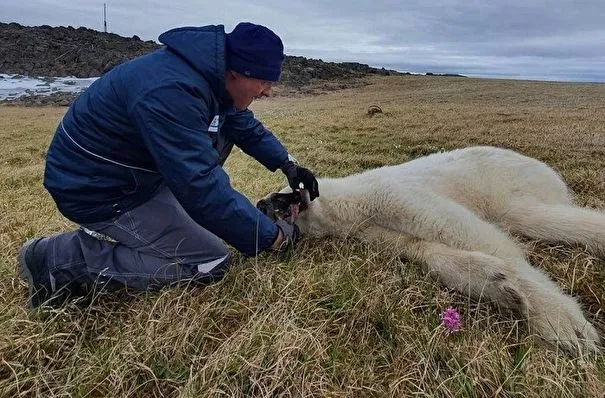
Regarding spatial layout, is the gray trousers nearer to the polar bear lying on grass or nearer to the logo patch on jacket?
the logo patch on jacket

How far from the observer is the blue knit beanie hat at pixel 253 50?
3.27 m

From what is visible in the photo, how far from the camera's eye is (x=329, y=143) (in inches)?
451

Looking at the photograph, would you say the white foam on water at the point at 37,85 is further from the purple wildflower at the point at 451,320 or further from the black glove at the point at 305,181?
the purple wildflower at the point at 451,320

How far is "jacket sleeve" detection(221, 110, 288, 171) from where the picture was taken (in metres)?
4.67

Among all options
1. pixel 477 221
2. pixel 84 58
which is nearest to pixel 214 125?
pixel 477 221

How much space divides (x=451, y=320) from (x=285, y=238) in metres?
1.32

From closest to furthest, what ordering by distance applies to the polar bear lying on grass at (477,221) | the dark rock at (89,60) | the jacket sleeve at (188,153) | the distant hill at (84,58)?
1. the jacket sleeve at (188,153)
2. the polar bear lying on grass at (477,221)
3. the dark rock at (89,60)
4. the distant hill at (84,58)

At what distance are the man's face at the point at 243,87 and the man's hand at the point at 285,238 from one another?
3.01 feet

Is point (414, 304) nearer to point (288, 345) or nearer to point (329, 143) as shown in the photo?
point (288, 345)

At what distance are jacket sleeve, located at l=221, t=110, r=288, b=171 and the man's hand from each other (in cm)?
104

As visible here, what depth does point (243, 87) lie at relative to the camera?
3.46 metres

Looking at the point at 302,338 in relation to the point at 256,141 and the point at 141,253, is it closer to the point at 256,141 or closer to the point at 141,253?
the point at 141,253

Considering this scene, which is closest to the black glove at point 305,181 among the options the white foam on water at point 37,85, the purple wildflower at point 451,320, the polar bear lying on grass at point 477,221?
the polar bear lying on grass at point 477,221

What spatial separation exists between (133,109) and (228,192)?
0.74 metres
